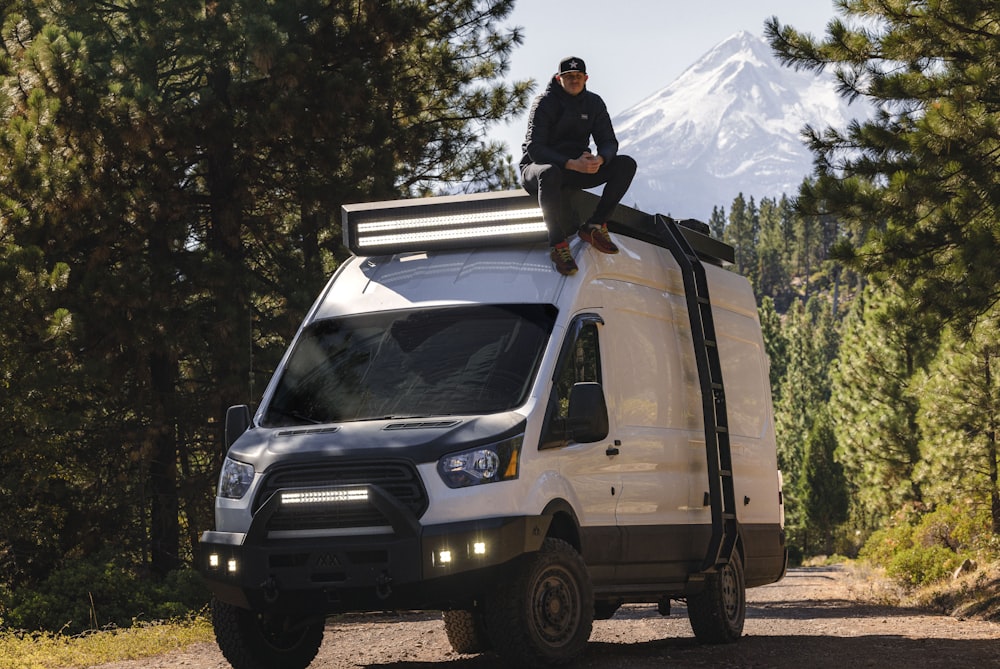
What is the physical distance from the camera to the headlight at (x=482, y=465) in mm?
8094

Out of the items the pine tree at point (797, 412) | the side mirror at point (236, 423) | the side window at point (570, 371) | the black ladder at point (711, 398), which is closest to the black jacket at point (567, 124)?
the black ladder at point (711, 398)

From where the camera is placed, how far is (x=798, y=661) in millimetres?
9938

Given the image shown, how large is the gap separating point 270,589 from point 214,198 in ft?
42.2

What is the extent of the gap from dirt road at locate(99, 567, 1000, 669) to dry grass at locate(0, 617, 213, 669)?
42 centimetres

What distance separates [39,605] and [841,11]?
12147mm

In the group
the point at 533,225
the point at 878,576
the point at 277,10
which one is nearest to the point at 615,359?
the point at 533,225

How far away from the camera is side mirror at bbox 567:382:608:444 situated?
27.9 feet

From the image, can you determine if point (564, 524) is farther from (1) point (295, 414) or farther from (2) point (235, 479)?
(2) point (235, 479)

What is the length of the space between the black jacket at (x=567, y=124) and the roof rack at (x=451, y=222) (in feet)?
1.54

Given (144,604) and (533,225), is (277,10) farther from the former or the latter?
(533,225)

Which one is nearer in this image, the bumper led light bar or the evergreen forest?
the bumper led light bar

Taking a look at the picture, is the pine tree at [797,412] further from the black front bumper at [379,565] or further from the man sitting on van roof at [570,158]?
the black front bumper at [379,565]

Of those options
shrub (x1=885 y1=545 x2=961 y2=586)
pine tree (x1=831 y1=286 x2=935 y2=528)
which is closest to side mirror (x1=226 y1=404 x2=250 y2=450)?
shrub (x1=885 y1=545 x2=961 y2=586)

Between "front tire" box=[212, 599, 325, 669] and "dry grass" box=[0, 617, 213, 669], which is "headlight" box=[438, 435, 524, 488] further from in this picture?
"dry grass" box=[0, 617, 213, 669]
